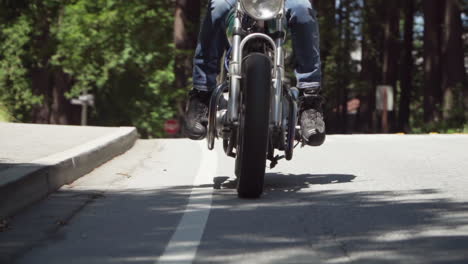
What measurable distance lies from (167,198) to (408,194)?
1.70 m

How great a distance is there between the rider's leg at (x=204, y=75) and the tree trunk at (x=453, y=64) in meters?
16.1

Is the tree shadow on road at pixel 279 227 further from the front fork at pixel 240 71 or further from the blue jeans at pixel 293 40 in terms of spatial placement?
the blue jeans at pixel 293 40

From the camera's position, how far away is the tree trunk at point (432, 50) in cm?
2716

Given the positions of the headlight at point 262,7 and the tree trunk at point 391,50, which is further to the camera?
the tree trunk at point 391,50

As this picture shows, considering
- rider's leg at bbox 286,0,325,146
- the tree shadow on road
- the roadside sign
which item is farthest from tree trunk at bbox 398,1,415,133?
the tree shadow on road

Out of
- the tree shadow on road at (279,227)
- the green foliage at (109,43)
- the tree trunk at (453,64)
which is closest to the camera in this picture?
the tree shadow on road at (279,227)

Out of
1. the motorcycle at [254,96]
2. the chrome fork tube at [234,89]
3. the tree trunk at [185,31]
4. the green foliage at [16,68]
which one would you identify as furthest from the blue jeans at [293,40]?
the green foliage at [16,68]

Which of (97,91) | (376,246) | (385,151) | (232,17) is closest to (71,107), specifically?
(97,91)

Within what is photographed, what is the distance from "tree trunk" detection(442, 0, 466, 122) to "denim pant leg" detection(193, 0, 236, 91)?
1613 centimetres

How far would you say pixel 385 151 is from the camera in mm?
11102

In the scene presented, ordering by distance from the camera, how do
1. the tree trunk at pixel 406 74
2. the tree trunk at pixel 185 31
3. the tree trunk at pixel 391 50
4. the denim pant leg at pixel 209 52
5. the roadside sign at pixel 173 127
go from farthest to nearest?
the tree trunk at pixel 406 74
the tree trunk at pixel 391 50
the roadside sign at pixel 173 127
the tree trunk at pixel 185 31
the denim pant leg at pixel 209 52

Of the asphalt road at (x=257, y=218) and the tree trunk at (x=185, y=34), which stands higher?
the tree trunk at (x=185, y=34)

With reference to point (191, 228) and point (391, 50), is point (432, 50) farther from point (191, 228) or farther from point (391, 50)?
point (191, 228)

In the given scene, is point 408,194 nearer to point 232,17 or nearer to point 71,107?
point 232,17
